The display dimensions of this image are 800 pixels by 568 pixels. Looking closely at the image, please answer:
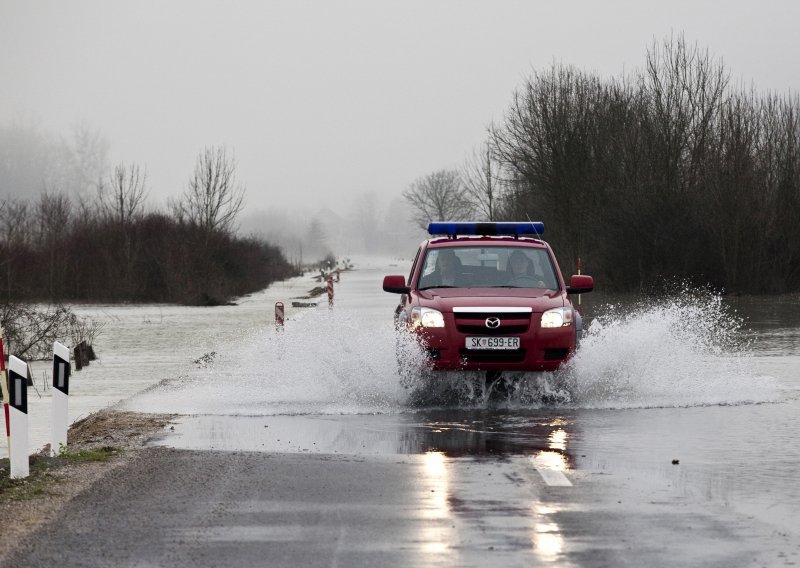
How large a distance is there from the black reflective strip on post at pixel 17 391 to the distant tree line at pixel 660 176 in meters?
39.1

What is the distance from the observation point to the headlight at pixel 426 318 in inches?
514

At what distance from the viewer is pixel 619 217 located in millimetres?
49156

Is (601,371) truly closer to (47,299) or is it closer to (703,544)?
(703,544)

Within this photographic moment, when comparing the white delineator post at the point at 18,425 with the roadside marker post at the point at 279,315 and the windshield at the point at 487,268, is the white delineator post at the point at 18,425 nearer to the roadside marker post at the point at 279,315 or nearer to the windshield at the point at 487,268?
the windshield at the point at 487,268

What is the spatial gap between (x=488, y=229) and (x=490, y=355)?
2525 millimetres

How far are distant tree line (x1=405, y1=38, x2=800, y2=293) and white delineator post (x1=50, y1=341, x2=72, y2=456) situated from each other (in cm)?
3797

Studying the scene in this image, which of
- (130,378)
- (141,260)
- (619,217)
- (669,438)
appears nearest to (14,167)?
(141,260)

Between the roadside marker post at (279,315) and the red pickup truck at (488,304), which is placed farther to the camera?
the roadside marker post at (279,315)

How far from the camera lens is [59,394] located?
10.1 m

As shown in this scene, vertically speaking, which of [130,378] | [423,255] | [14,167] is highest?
[14,167]

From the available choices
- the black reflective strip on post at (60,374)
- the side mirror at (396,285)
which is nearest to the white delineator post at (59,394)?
the black reflective strip on post at (60,374)

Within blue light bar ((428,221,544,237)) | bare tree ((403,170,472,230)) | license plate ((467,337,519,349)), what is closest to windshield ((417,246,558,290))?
blue light bar ((428,221,544,237))

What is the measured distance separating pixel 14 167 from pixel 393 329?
150m

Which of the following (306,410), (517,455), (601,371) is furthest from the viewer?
(601,371)
